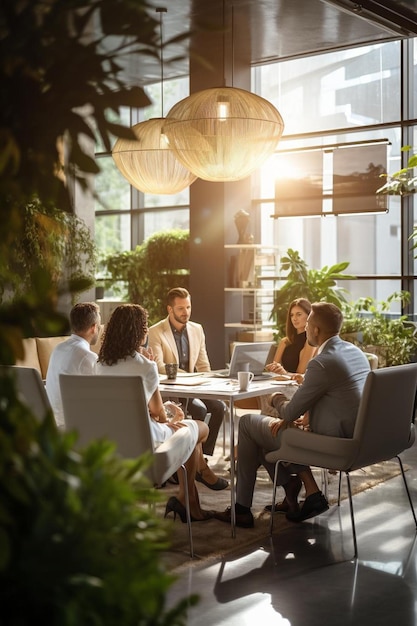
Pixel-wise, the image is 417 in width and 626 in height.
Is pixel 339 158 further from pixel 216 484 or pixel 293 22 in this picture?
pixel 216 484

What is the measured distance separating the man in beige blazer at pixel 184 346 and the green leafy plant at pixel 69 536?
502 centimetres

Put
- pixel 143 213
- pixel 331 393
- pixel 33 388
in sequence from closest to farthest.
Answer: pixel 33 388
pixel 331 393
pixel 143 213

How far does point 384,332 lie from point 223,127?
420 centimetres

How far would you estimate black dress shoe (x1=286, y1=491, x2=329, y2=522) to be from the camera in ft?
16.2

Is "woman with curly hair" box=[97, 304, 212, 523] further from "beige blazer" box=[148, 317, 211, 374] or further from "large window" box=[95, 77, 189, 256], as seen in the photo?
"large window" box=[95, 77, 189, 256]

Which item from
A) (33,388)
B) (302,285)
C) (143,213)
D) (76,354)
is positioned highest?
(143,213)

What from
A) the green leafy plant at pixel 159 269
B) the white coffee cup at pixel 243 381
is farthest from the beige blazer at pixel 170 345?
the green leafy plant at pixel 159 269

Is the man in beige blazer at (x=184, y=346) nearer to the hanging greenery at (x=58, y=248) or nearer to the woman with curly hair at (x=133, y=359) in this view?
the hanging greenery at (x=58, y=248)

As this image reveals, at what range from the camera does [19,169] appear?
4.22ft

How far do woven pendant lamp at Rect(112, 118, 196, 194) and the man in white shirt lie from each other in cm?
161

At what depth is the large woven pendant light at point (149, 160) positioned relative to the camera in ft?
20.2

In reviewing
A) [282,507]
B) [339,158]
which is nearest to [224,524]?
[282,507]

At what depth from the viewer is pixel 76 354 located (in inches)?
188

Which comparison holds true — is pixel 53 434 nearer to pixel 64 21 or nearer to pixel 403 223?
pixel 64 21
